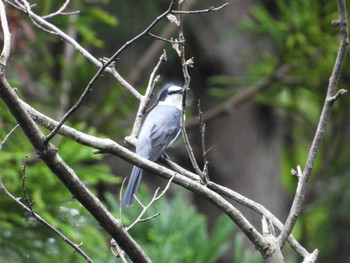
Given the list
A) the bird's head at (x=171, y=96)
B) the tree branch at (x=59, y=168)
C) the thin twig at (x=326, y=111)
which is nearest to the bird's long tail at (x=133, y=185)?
the bird's head at (x=171, y=96)

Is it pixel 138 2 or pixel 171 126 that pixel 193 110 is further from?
pixel 171 126

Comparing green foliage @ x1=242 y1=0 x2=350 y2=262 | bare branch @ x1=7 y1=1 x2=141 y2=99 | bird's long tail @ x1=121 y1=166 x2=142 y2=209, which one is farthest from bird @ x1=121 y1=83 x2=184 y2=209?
bare branch @ x1=7 y1=1 x2=141 y2=99

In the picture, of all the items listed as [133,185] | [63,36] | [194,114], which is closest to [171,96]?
[133,185]

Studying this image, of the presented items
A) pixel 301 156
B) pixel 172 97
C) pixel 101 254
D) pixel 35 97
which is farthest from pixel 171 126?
pixel 301 156

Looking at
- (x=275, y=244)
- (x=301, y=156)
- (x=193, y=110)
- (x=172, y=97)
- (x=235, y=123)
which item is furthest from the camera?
(x=301, y=156)

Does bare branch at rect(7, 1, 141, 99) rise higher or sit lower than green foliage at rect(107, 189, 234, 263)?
higher

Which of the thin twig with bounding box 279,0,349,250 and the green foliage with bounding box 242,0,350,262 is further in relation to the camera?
the green foliage with bounding box 242,0,350,262

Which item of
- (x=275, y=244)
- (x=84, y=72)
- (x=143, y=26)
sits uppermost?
(x=143, y=26)

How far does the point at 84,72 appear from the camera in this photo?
21.2 ft

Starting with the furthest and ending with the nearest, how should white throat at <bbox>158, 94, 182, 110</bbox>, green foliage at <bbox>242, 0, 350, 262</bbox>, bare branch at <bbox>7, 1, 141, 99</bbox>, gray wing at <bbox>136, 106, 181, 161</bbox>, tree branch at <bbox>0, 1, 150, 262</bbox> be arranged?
green foliage at <bbox>242, 0, 350, 262</bbox> < white throat at <bbox>158, 94, 182, 110</bbox> < gray wing at <bbox>136, 106, 181, 161</bbox> < bare branch at <bbox>7, 1, 141, 99</bbox> < tree branch at <bbox>0, 1, 150, 262</bbox>

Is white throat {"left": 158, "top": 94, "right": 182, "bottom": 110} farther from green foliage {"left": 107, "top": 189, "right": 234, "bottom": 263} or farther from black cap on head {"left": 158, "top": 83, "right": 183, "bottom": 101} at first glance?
green foliage {"left": 107, "top": 189, "right": 234, "bottom": 263}

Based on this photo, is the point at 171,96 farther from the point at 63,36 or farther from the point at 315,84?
the point at 63,36

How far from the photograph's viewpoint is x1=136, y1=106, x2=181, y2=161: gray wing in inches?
195

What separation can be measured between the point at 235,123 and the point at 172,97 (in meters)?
1.75
